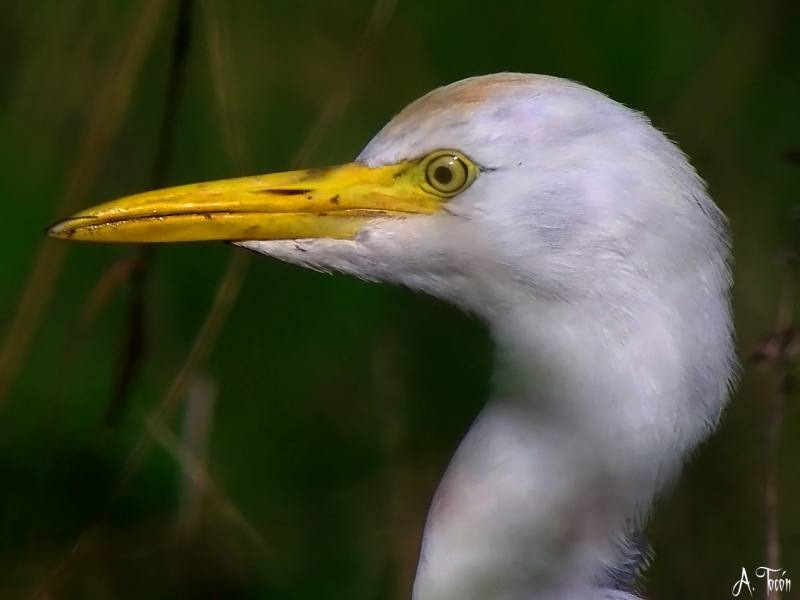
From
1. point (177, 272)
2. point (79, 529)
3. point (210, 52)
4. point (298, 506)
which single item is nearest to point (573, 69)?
point (210, 52)

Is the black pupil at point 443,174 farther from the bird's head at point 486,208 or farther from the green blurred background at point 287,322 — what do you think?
the green blurred background at point 287,322

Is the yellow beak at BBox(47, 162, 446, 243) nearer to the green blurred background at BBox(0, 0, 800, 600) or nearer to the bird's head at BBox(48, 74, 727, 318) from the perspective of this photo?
the bird's head at BBox(48, 74, 727, 318)

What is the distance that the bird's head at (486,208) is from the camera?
439 mm

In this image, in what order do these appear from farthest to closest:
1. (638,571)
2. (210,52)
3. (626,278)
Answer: (210,52)
(638,571)
(626,278)

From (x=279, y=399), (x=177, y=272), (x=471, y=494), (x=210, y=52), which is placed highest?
(x=210, y=52)

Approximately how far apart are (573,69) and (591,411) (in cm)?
74

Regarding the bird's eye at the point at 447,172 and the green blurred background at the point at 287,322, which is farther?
the green blurred background at the point at 287,322

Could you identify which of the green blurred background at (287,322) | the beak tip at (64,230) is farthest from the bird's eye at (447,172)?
the green blurred background at (287,322)

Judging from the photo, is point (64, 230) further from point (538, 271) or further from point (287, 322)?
point (287, 322)

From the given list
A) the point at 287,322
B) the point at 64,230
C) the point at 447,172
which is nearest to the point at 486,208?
the point at 447,172

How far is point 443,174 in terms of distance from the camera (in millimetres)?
469

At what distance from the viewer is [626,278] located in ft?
1.45

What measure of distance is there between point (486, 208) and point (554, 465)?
0.17 meters

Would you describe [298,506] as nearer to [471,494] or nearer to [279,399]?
[279,399]
